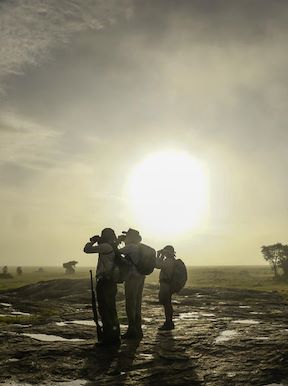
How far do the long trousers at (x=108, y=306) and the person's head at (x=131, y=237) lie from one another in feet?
5.50

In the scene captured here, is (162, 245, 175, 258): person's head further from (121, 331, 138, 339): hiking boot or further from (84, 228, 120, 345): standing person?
(84, 228, 120, 345): standing person

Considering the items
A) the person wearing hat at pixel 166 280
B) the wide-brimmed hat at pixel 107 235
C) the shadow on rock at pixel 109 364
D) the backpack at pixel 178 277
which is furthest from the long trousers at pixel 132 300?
the backpack at pixel 178 277

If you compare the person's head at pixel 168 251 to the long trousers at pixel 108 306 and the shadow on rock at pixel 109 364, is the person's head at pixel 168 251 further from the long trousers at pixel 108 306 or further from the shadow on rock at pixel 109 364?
the shadow on rock at pixel 109 364

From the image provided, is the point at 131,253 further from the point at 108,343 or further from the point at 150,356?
the point at 150,356

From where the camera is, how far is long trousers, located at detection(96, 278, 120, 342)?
1030 centimetres

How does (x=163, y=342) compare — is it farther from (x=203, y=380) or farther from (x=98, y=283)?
(x=203, y=380)

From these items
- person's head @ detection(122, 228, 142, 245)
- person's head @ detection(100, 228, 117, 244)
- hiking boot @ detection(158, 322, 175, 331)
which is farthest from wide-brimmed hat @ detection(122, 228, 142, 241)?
hiking boot @ detection(158, 322, 175, 331)

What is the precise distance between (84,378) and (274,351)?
4775 millimetres

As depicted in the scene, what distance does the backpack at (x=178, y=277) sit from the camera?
553 inches

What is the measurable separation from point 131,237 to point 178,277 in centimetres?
311

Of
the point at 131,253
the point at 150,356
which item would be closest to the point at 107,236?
the point at 131,253

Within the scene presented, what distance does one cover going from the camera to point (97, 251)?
412 inches

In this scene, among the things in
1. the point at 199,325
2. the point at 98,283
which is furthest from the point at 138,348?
the point at 199,325

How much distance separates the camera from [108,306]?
34.4 feet
